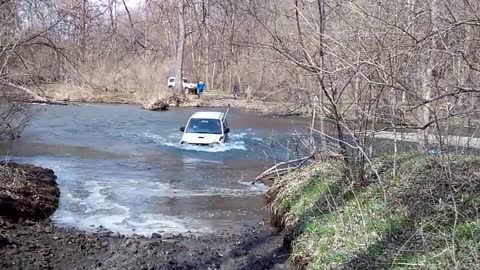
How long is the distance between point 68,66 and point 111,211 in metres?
4.01

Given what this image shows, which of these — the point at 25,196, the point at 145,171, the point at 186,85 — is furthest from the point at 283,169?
the point at 186,85

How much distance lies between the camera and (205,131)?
2628 centimetres

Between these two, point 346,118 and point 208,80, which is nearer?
point 346,118

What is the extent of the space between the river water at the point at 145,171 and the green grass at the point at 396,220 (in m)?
3.30

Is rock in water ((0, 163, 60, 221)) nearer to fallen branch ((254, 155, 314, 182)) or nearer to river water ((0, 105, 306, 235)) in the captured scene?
river water ((0, 105, 306, 235))

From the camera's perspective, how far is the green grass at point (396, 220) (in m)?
6.83

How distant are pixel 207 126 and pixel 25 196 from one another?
44.0ft

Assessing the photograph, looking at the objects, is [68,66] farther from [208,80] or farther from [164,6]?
[208,80]

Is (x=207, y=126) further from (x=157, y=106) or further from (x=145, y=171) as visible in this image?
(x=157, y=106)

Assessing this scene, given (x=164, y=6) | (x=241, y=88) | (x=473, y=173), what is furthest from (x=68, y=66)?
(x=241, y=88)

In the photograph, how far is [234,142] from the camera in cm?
2858

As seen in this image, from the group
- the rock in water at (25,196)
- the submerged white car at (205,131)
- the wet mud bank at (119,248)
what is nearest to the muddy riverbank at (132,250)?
the wet mud bank at (119,248)

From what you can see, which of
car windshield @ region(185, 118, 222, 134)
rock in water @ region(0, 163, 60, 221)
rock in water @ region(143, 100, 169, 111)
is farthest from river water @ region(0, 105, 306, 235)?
rock in water @ region(143, 100, 169, 111)

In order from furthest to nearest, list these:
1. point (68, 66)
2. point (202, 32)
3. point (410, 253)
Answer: point (68, 66)
point (202, 32)
point (410, 253)
